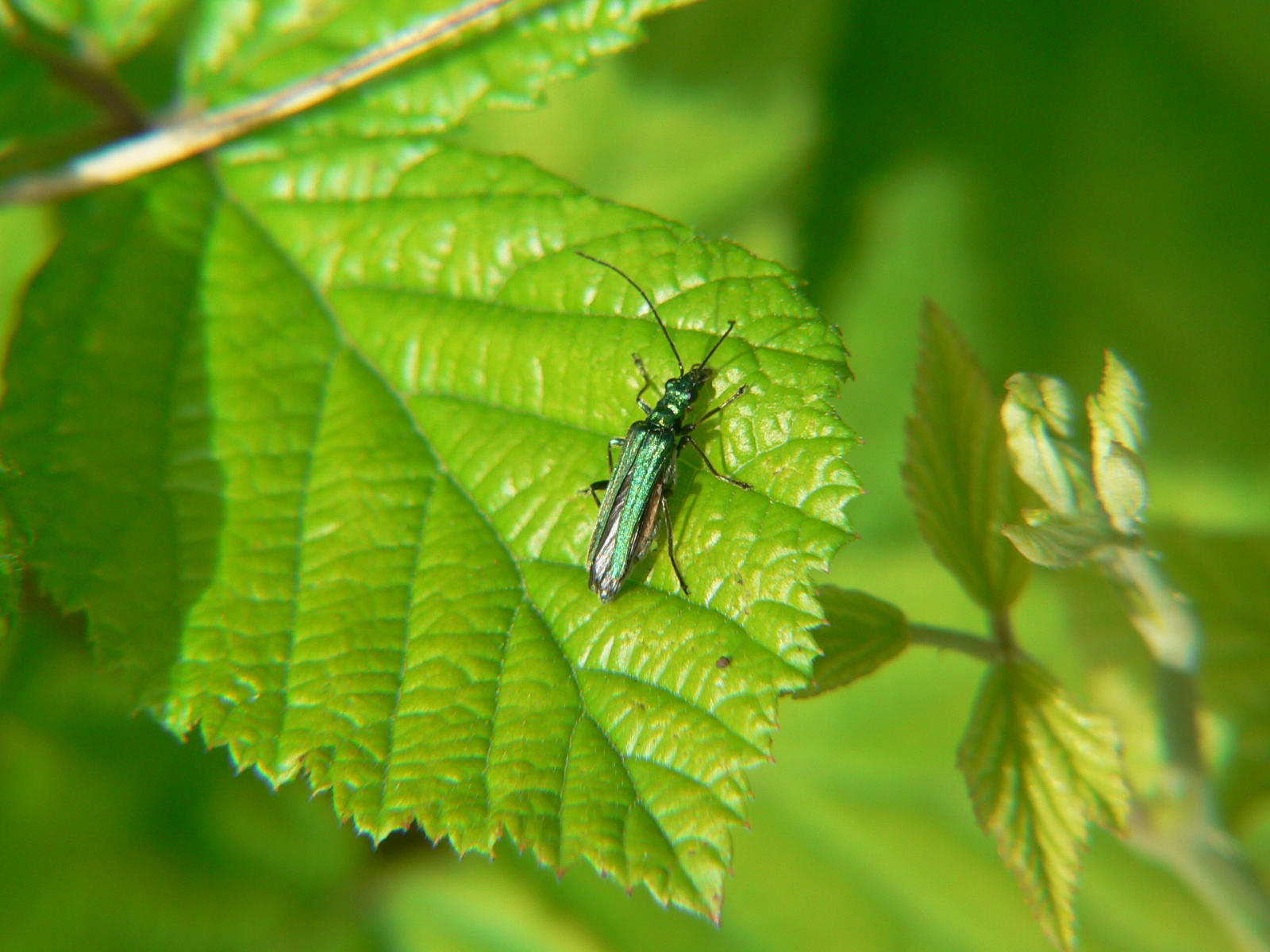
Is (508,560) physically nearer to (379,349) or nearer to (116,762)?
(379,349)

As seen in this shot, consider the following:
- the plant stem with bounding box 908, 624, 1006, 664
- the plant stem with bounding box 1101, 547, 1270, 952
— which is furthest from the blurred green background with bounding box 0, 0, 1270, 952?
the plant stem with bounding box 908, 624, 1006, 664

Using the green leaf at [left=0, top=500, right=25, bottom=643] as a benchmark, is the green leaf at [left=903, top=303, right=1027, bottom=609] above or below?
above

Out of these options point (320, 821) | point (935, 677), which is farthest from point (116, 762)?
point (935, 677)

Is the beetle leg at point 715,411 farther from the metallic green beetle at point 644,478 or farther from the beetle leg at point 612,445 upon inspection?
the beetle leg at point 612,445

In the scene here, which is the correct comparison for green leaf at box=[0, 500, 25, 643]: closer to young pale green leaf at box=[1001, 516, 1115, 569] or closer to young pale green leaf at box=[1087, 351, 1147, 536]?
young pale green leaf at box=[1001, 516, 1115, 569]

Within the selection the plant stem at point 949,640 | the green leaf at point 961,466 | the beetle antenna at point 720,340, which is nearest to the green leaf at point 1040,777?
the plant stem at point 949,640

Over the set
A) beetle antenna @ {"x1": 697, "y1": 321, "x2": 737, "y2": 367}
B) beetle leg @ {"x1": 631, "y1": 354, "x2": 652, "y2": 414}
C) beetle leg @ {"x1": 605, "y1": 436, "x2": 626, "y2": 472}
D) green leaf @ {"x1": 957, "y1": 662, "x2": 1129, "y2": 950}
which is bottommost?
green leaf @ {"x1": 957, "y1": 662, "x2": 1129, "y2": 950}

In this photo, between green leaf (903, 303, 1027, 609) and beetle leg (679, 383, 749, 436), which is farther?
beetle leg (679, 383, 749, 436)

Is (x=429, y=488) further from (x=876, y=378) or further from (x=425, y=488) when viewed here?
(x=876, y=378)
